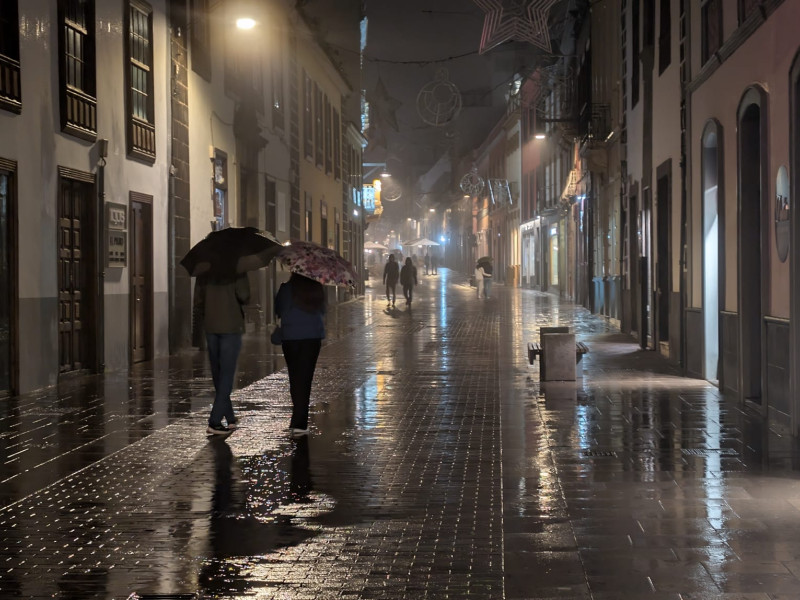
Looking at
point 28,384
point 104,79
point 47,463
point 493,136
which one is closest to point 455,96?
point 104,79

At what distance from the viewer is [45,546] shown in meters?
6.20

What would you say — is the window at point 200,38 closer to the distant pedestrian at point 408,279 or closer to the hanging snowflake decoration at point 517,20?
the hanging snowflake decoration at point 517,20

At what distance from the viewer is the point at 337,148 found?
42.8 metres

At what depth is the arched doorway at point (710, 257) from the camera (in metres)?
14.1

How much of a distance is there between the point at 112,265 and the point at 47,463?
304 inches

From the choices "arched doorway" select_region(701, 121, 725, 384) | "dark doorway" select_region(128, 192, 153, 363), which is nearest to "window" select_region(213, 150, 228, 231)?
"dark doorway" select_region(128, 192, 153, 363)

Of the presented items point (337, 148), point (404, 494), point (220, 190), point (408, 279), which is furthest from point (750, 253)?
point (337, 148)

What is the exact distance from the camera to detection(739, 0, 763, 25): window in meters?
11.2

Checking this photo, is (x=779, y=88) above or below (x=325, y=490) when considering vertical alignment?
above

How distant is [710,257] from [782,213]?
3864 millimetres

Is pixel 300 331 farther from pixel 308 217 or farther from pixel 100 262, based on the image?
pixel 308 217

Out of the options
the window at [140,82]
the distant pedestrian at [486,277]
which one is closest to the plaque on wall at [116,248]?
the window at [140,82]

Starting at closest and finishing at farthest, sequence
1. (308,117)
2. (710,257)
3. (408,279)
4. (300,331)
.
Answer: (300,331)
(710,257)
(308,117)
(408,279)

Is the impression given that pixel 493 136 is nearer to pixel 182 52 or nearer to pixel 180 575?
pixel 182 52
